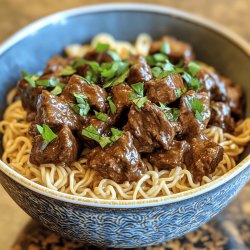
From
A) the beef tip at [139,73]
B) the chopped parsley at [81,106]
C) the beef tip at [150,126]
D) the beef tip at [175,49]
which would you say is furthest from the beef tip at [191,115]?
the beef tip at [175,49]

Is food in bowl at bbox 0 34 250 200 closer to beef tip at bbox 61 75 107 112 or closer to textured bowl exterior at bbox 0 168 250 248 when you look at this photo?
beef tip at bbox 61 75 107 112

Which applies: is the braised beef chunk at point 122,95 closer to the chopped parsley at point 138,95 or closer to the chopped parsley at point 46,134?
the chopped parsley at point 138,95

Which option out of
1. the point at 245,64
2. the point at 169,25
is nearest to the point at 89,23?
the point at 169,25

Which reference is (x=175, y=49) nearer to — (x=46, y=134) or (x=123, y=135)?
(x=123, y=135)

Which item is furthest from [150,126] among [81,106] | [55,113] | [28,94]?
[28,94]

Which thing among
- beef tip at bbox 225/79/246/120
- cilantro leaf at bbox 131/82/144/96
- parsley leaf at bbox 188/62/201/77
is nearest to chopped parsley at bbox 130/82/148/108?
cilantro leaf at bbox 131/82/144/96

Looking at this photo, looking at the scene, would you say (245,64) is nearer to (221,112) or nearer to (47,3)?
(221,112)
